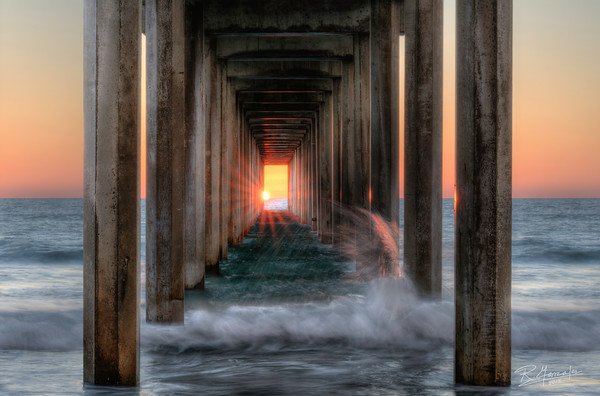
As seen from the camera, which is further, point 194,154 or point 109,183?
point 194,154

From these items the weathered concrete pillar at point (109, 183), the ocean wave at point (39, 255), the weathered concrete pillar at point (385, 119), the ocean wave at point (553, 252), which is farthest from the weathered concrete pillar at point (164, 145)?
the ocean wave at point (553, 252)

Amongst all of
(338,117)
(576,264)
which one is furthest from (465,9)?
(576,264)

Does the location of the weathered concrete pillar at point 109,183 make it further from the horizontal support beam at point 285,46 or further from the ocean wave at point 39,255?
the ocean wave at point 39,255

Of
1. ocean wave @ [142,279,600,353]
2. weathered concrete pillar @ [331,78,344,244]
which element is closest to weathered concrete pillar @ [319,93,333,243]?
weathered concrete pillar @ [331,78,344,244]

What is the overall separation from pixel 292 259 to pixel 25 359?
1072cm

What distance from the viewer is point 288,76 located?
19641 millimetres

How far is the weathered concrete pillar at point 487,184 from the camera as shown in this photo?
16.5 ft

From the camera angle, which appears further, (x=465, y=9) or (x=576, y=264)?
(x=576, y=264)

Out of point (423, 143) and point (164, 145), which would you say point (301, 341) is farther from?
point (423, 143)

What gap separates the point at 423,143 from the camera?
9344 millimetres

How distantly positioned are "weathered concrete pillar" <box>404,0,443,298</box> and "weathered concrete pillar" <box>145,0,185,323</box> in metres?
3.00

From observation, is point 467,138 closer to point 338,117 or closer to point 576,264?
point 338,117

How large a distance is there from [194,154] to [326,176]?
1245 cm

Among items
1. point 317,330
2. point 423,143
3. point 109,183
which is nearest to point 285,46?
point 423,143
